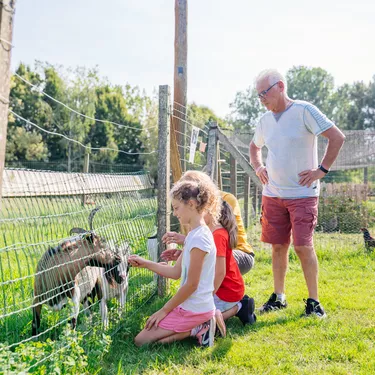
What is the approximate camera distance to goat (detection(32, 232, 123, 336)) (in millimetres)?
3109

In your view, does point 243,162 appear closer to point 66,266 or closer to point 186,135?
point 186,135

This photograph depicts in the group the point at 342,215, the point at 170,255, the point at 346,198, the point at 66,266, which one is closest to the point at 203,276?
the point at 170,255

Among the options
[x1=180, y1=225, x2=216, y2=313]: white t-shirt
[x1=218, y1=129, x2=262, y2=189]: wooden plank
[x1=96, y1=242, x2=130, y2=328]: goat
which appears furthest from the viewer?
[x1=218, y1=129, x2=262, y2=189]: wooden plank

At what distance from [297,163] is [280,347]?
5.22ft

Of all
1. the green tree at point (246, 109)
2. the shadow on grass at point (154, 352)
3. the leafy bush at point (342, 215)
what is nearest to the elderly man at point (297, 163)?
the shadow on grass at point (154, 352)

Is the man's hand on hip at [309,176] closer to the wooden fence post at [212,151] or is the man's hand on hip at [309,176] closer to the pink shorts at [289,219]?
the pink shorts at [289,219]

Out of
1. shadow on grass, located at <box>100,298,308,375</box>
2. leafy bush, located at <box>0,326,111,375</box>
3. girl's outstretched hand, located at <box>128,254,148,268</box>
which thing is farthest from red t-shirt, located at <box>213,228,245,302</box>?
leafy bush, located at <box>0,326,111,375</box>

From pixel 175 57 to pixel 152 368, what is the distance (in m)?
4.91

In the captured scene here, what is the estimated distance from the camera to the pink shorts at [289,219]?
383 cm

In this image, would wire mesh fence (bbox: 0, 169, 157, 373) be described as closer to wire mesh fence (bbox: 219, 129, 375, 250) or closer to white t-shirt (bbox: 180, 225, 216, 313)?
white t-shirt (bbox: 180, 225, 216, 313)

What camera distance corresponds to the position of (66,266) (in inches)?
124

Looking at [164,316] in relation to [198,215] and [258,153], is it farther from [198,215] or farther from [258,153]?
[258,153]

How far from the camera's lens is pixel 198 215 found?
123 inches

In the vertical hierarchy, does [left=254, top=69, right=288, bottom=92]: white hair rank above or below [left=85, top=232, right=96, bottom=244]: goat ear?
above
